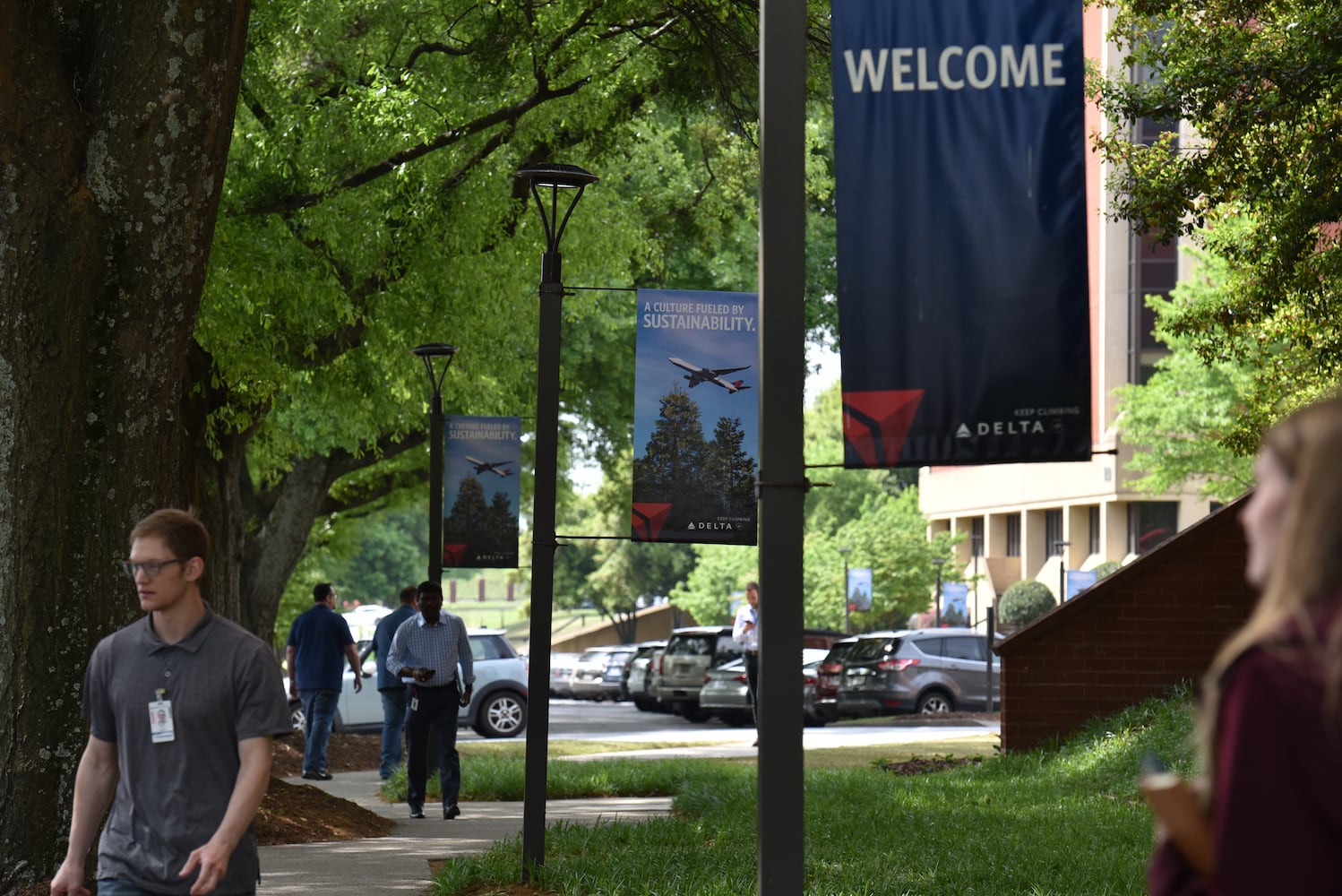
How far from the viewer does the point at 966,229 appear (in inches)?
199

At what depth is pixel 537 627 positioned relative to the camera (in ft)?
30.3

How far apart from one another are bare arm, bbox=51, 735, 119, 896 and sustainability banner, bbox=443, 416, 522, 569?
40.9 feet

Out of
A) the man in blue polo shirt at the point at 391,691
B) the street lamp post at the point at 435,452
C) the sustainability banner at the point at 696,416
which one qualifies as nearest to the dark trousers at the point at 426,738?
the man in blue polo shirt at the point at 391,691

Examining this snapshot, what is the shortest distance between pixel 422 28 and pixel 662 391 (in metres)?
8.10

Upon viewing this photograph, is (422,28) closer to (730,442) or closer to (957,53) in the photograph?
→ (730,442)

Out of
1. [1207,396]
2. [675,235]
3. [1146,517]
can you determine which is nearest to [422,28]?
[675,235]

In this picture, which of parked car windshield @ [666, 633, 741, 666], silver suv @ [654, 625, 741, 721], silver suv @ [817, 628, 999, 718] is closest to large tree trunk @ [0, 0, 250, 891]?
silver suv @ [817, 628, 999, 718]

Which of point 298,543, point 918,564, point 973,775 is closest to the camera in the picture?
point 973,775

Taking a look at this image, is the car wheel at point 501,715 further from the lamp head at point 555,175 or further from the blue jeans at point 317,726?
the lamp head at point 555,175

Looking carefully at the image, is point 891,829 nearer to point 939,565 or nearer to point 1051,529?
point 939,565

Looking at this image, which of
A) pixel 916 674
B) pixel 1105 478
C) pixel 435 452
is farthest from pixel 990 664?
pixel 1105 478

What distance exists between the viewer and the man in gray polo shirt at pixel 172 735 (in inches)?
176

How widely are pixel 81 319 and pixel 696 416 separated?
345 cm

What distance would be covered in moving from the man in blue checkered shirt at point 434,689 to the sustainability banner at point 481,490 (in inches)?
140
